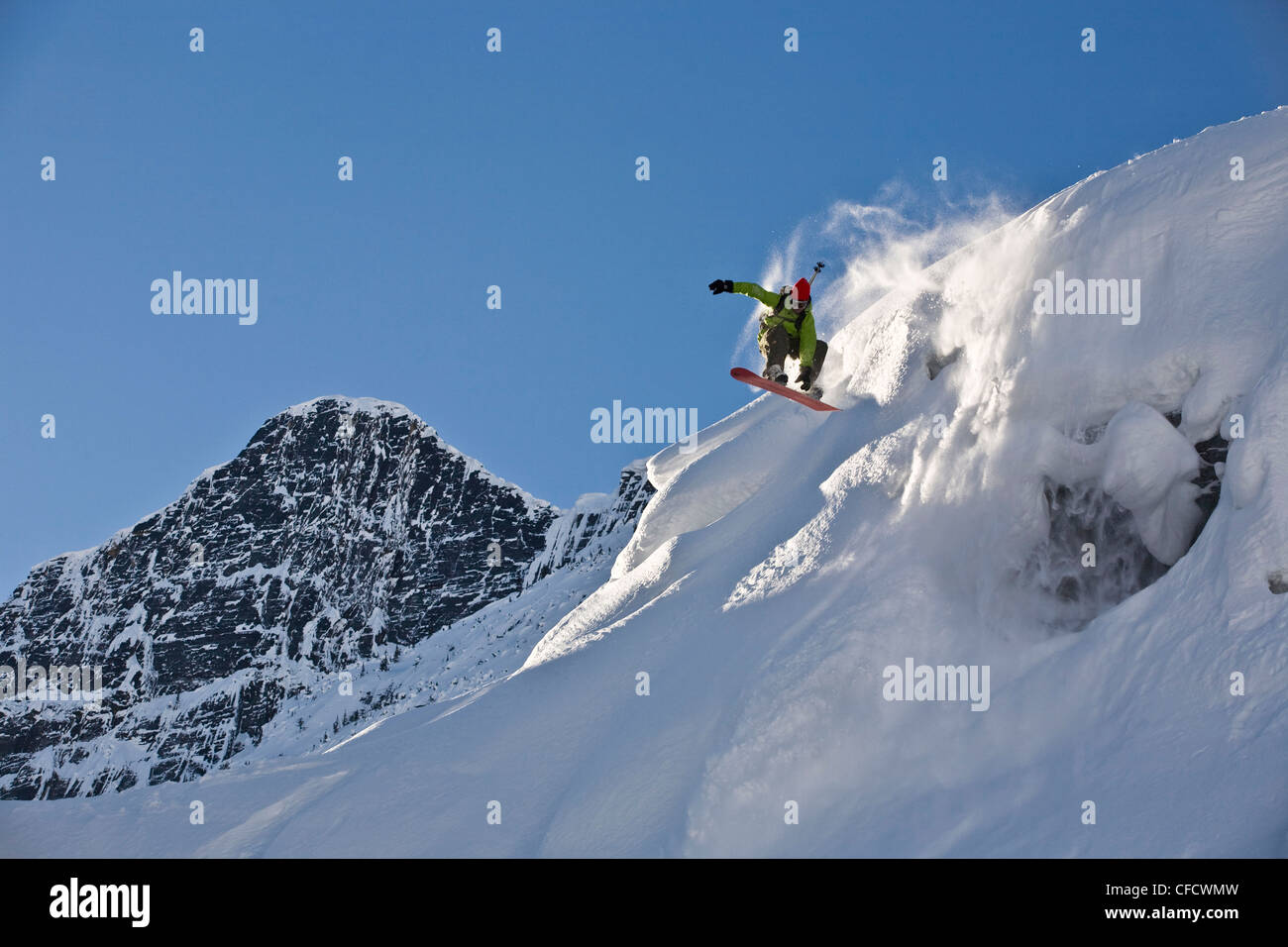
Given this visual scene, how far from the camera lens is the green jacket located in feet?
→ 55.4

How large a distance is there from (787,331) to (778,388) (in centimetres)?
99

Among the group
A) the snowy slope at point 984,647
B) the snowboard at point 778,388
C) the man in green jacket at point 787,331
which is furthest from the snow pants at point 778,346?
the snowy slope at point 984,647

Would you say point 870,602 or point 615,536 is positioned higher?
point 615,536

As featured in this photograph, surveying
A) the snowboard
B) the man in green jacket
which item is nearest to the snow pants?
the man in green jacket

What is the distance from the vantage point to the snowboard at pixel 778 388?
16984 millimetres

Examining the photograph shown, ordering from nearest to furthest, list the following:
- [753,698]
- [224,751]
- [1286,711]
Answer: [1286,711] → [753,698] → [224,751]

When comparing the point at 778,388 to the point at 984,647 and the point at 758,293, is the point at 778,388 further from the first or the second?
the point at 984,647

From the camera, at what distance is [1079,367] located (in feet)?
38.2

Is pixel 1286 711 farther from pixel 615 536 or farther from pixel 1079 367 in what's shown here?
pixel 615 536

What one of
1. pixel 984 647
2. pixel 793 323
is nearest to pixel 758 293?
pixel 793 323
